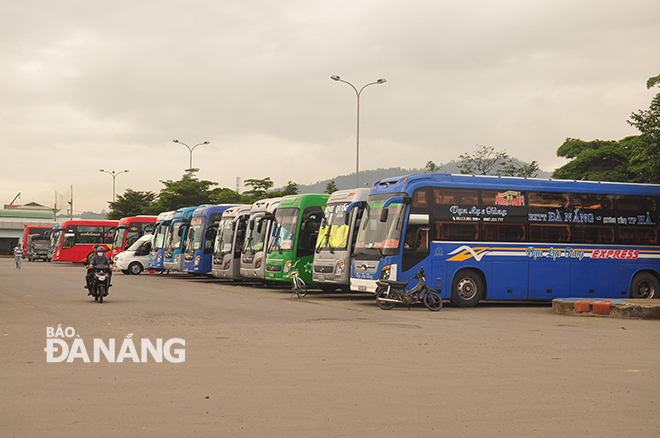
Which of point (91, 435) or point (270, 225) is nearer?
point (91, 435)

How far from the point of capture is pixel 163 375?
817cm

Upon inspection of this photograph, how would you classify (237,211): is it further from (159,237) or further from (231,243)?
(159,237)

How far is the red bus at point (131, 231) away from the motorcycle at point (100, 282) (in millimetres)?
29431

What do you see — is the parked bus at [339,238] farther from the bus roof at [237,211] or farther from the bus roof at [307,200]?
the bus roof at [237,211]

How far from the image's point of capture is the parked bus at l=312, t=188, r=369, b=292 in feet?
70.3

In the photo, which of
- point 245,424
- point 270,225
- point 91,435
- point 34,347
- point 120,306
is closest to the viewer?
point 91,435

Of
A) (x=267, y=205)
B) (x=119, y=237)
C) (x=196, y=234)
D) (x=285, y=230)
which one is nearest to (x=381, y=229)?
(x=285, y=230)

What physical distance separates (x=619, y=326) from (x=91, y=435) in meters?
12.2

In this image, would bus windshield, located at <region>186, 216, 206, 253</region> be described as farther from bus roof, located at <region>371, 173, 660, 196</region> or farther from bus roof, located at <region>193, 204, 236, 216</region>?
bus roof, located at <region>371, 173, 660, 196</region>

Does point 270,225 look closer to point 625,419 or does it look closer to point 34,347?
point 34,347

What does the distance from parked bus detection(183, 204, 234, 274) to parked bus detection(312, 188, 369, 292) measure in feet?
37.8

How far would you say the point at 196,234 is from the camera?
33.8 metres

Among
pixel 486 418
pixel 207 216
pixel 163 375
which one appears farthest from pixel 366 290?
pixel 207 216

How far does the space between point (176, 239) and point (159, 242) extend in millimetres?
2760
